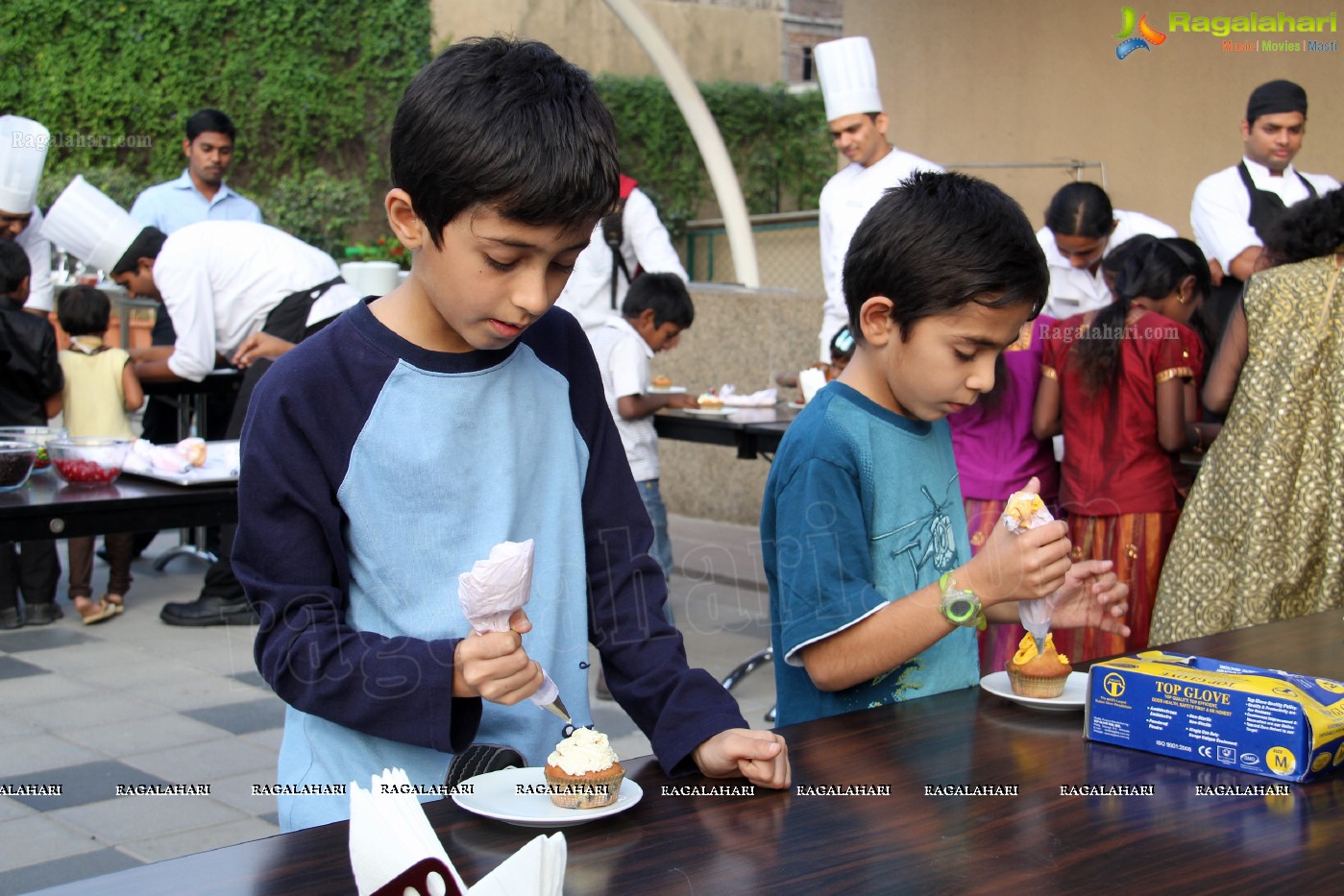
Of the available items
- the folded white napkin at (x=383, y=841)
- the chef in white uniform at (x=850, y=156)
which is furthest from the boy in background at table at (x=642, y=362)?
the folded white napkin at (x=383, y=841)

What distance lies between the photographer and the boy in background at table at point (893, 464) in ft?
5.72

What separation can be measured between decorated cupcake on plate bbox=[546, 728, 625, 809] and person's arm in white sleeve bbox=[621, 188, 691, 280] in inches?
201

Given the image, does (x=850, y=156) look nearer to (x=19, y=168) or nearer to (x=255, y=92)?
(x=19, y=168)

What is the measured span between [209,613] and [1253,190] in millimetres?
4633

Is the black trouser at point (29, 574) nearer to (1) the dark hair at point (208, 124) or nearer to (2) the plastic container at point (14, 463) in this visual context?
(2) the plastic container at point (14, 463)

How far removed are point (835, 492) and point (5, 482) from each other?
2.39m

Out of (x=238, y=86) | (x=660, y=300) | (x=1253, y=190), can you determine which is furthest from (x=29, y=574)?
(x=238, y=86)

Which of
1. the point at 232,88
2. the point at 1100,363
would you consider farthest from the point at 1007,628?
the point at 232,88

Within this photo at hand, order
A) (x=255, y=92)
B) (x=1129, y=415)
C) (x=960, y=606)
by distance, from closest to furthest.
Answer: (x=960, y=606) → (x=1129, y=415) → (x=255, y=92)

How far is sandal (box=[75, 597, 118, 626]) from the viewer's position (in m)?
5.60

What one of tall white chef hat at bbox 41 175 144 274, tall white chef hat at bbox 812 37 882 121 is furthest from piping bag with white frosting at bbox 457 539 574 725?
tall white chef hat at bbox 41 175 144 274

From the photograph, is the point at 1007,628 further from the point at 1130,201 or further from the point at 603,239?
the point at 1130,201

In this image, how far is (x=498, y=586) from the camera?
4.05 feet

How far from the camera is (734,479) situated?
8039 millimetres
